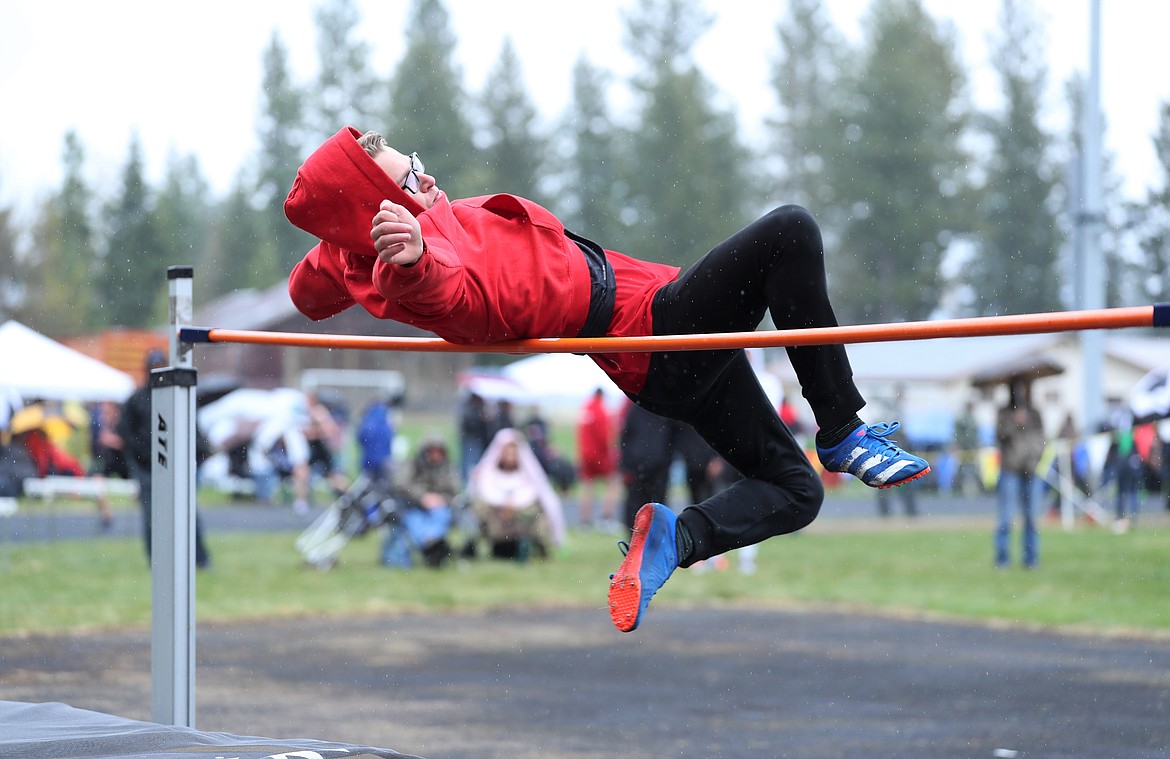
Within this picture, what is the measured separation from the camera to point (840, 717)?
5371mm

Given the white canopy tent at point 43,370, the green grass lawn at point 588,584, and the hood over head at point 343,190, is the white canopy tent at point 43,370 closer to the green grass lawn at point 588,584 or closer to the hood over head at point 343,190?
the green grass lawn at point 588,584

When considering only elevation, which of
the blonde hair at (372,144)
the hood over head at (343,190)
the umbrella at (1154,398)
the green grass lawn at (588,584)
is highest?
the blonde hair at (372,144)

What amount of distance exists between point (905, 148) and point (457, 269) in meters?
39.8

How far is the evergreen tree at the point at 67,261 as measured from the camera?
40594mm

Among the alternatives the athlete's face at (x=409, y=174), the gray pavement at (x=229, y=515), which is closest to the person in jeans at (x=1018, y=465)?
the gray pavement at (x=229, y=515)

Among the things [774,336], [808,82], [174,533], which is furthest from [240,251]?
[774,336]

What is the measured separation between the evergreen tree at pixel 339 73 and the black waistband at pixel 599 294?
4010 centimetres

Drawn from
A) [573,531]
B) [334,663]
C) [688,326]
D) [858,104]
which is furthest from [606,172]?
[688,326]

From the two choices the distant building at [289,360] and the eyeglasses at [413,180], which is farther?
the distant building at [289,360]

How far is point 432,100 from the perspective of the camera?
42.5 metres

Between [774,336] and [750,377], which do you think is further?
[750,377]

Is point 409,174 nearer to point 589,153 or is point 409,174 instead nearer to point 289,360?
point 589,153

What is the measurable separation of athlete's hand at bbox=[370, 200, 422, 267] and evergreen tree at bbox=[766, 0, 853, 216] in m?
39.4

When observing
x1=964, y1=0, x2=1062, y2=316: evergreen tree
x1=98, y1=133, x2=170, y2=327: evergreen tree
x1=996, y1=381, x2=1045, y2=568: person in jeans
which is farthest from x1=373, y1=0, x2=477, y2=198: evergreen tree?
x1=996, y1=381, x2=1045, y2=568: person in jeans
